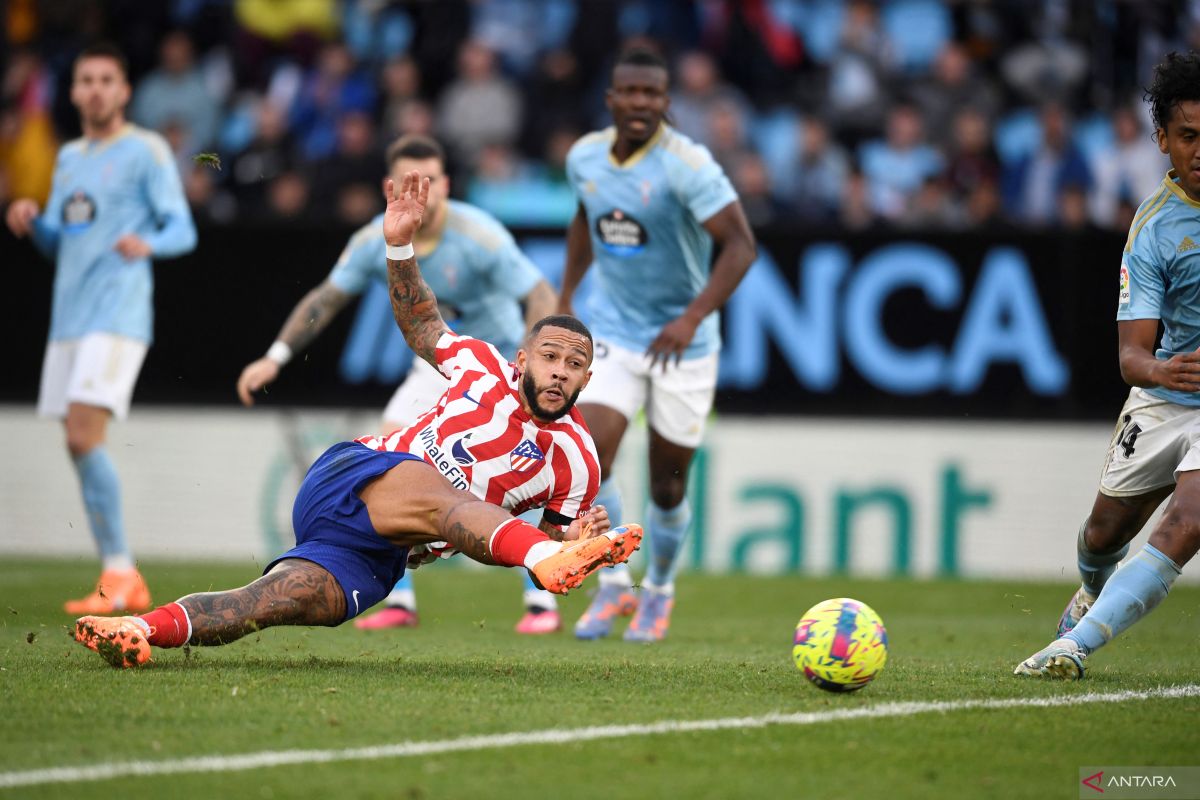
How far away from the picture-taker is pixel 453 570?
13352 millimetres

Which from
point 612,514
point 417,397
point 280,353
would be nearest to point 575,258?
point 417,397

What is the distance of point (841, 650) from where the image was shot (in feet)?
18.9

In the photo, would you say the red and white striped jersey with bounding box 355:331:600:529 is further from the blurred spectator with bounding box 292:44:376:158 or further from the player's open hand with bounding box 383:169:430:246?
the blurred spectator with bounding box 292:44:376:158

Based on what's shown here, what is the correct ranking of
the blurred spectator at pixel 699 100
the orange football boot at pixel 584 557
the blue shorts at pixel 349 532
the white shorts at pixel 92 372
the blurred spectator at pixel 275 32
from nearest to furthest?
the orange football boot at pixel 584 557
the blue shorts at pixel 349 532
the white shorts at pixel 92 372
the blurred spectator at pixel 699 100
the blurred spectator at pixel 275 32

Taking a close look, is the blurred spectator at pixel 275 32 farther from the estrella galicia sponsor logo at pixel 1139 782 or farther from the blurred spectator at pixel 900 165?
the estrella galicia sponsor logo at pixel 1139 782

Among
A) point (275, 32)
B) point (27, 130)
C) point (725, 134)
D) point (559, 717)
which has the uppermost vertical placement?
point (275, 32)

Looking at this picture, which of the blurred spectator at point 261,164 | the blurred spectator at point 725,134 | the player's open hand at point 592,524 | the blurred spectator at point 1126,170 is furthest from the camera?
the blurred spectator at point 261,164

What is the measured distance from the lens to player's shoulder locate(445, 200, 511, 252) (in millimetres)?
9336

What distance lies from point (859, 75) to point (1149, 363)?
9701 mm

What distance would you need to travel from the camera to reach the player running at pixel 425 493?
6.03 meters

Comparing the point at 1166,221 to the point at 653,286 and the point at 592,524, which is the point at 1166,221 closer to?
the point at 592,524

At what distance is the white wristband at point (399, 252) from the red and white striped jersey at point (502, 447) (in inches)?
21.4

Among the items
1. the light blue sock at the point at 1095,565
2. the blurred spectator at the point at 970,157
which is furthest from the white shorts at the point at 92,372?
the blurred spectator at the point at 970,157

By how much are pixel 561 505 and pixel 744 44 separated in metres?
10.3
